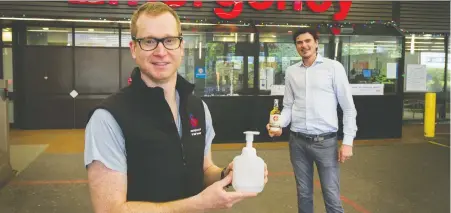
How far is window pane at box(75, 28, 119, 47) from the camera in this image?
10523 millimetres

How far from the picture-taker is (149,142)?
1543 mm

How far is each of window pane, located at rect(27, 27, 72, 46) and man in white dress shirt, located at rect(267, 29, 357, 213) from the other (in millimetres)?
8371

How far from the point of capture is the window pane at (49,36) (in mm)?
10391

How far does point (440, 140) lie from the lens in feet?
30.9

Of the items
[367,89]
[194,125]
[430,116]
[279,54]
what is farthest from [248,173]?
[430,116]

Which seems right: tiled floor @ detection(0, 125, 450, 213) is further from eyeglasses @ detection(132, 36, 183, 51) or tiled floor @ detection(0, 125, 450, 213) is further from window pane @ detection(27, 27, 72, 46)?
eyeglasses @ detection(132, 36, 183, 51)

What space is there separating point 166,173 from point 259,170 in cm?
34

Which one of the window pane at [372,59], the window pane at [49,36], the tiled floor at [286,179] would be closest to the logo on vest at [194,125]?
the tiled floor at [286,179]

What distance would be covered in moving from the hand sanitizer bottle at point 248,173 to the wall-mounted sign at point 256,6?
28.4 feet

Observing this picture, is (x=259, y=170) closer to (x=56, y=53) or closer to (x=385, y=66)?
(x=385, y=66)

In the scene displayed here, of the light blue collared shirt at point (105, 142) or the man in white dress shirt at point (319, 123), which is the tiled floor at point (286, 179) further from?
the light blue collared shirt at point (105, 142)

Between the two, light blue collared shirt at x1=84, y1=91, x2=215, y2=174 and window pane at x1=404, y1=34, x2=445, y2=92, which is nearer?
light blue collared shirt at x1=84, y1=91, x2=215, y2=174

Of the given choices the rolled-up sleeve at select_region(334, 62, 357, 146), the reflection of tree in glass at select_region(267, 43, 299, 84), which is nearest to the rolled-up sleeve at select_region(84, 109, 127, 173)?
the rolled-up sleeve at select_region(334, 62, 357, 146)

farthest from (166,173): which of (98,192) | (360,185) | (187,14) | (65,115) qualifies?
(65,115)
